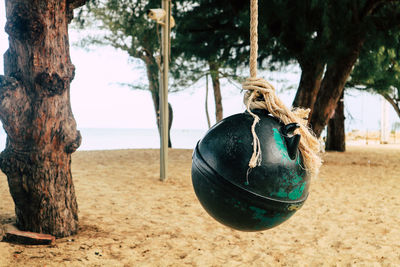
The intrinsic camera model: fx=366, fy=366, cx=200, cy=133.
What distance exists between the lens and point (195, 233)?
4.11 meters

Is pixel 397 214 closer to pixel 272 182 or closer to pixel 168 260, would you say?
pixel 168 260

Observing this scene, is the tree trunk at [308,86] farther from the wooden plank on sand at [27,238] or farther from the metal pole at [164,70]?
the wooden plank on sand at [27,238]

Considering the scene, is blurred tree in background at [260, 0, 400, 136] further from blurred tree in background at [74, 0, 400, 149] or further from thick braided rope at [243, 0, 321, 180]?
thick braided rope at [243, 0, 321, 180]

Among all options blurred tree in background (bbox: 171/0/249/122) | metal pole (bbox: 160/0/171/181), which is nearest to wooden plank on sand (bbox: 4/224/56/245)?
metal pole (bbox: 160/0/171/181)

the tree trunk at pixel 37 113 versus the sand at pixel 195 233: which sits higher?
the tree trunk at pixel 37 113

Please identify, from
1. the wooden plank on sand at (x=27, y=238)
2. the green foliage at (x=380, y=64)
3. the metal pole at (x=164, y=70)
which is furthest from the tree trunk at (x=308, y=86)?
the wooden plank on sand at (x=27, y=238)

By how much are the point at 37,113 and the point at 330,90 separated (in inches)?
281

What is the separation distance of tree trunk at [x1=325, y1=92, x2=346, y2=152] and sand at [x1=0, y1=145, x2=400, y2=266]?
296 inches

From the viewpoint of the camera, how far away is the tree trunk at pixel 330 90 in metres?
8.55

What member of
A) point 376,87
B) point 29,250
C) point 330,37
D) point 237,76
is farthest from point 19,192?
point 376,87

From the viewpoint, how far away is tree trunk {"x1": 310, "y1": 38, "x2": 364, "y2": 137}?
337 inches

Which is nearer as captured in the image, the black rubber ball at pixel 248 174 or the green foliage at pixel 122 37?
the black rubber ball at pixel 248 174

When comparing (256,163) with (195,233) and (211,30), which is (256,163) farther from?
(211,30)

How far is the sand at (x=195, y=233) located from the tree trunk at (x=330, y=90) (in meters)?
2.34
